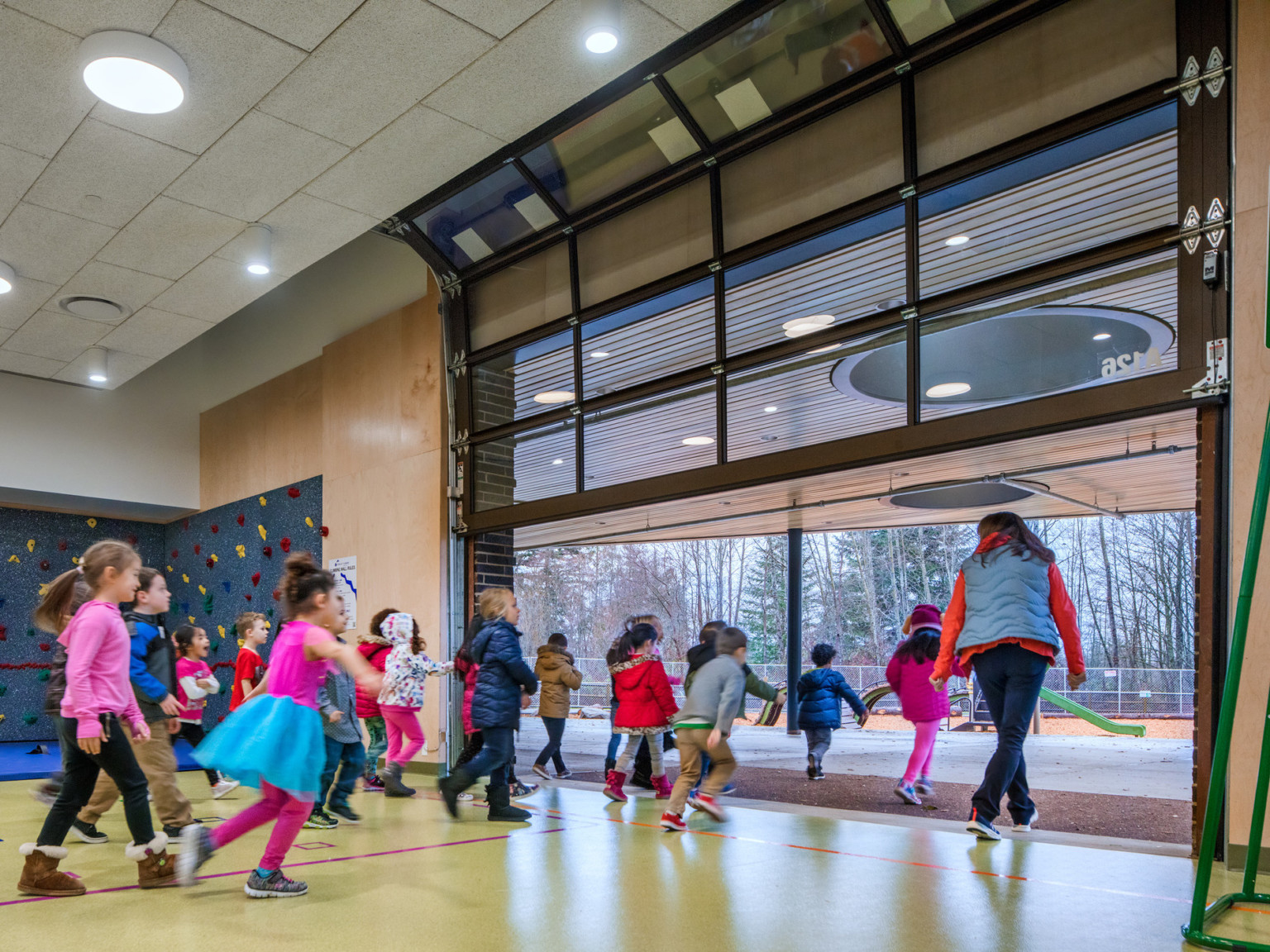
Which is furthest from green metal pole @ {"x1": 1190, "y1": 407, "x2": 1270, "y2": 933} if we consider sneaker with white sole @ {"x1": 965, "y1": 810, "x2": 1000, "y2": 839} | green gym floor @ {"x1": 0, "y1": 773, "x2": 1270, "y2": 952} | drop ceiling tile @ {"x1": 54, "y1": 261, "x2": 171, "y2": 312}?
drop ceiling tile @ {"x1": 54, "y1": 261, "x2": 171, "y2": 312}

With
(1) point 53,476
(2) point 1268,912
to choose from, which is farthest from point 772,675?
(2) point 1268,912

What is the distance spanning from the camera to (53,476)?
1073cm

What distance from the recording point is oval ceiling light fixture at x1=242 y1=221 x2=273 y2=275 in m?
6.59

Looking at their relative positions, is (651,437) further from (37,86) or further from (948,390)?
(37,86)

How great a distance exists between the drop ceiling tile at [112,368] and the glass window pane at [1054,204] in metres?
7.70

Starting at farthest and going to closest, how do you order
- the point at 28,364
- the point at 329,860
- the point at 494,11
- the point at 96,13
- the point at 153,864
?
the point at 28,364, the point at 494,11, the point at 96,13, the point at 329,860, the point at 153,864

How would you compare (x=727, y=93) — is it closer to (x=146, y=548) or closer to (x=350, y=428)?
(x=350, y=428)

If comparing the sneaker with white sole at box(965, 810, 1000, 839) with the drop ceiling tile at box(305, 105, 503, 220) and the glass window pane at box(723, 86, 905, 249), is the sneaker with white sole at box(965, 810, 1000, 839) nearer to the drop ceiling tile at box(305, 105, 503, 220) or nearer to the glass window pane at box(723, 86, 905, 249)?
the glass window pane at box(723, 86, 905, 249)

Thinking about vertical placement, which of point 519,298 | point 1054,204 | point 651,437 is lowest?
point 651,437

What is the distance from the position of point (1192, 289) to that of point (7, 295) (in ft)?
26.6

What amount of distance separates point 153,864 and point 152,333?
628cm

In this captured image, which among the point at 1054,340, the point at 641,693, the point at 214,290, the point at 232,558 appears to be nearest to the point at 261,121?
the point at 214,290

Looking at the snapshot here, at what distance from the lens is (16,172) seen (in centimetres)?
581

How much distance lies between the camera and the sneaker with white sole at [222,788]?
6.70 meters
